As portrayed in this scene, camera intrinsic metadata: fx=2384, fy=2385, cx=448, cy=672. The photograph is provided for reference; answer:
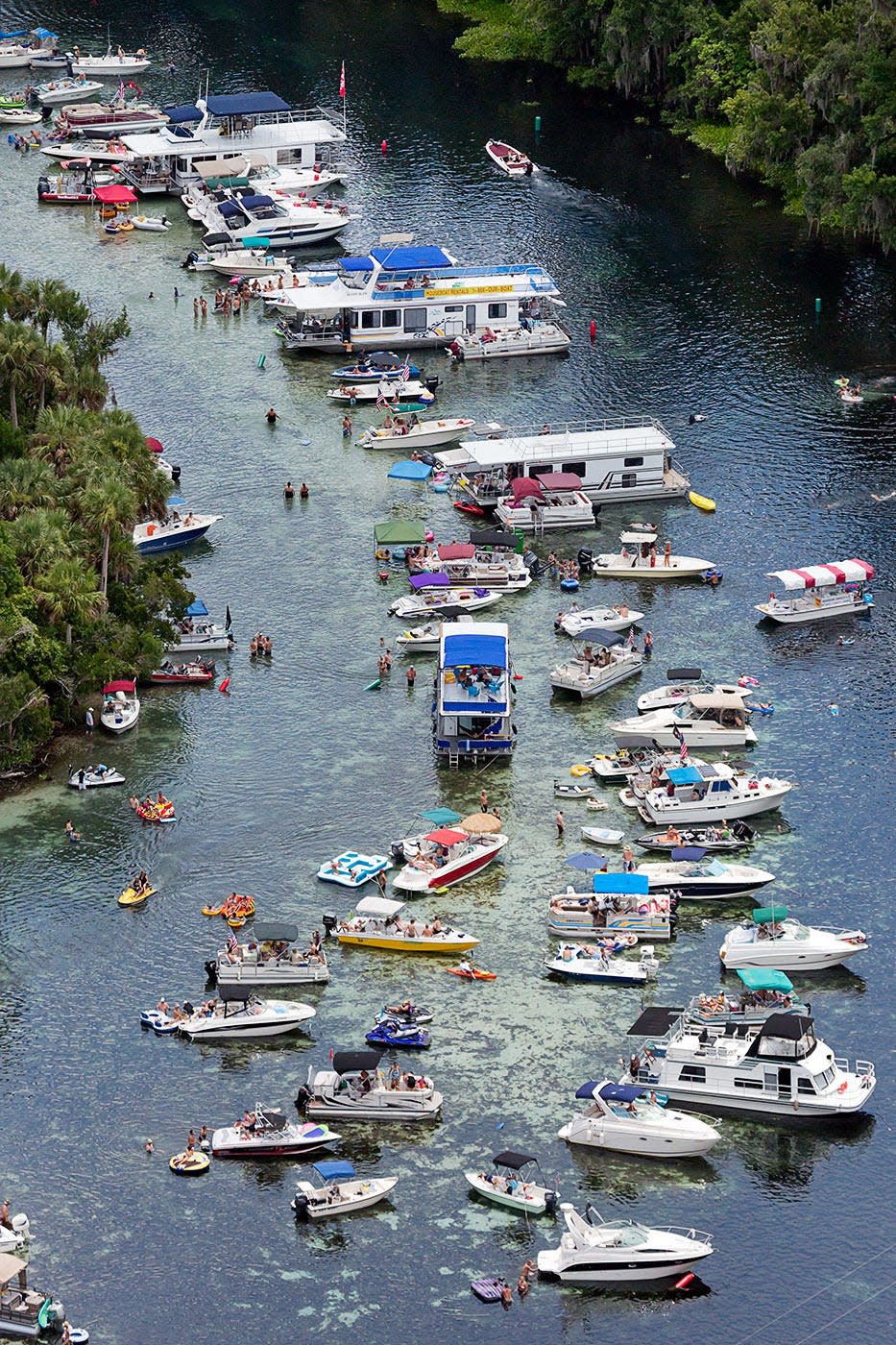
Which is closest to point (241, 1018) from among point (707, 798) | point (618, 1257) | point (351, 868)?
point (351, 868)

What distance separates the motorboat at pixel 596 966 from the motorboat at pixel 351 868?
1178 centimetres

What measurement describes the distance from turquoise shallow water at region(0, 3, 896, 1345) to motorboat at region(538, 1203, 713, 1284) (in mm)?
1170

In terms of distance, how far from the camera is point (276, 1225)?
105812 mm

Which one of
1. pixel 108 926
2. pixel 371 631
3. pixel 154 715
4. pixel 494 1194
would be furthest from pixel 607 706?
pixel 494 1194

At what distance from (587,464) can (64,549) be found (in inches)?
1757

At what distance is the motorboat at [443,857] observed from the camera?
130 meters

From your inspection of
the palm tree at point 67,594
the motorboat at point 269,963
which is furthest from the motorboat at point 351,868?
the palm tree at point 67,594

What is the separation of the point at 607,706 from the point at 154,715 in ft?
92.1

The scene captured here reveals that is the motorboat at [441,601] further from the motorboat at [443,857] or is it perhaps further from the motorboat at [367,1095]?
the motorboat at [367,1095]

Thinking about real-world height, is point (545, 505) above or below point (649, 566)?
above

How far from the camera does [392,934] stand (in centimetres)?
12462

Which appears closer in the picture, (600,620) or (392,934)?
(392,934)

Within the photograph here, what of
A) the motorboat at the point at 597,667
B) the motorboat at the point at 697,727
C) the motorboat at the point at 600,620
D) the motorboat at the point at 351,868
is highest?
the motorboat at the point at 600,620

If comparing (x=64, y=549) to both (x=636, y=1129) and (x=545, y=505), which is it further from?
(x=636, y=1129)
